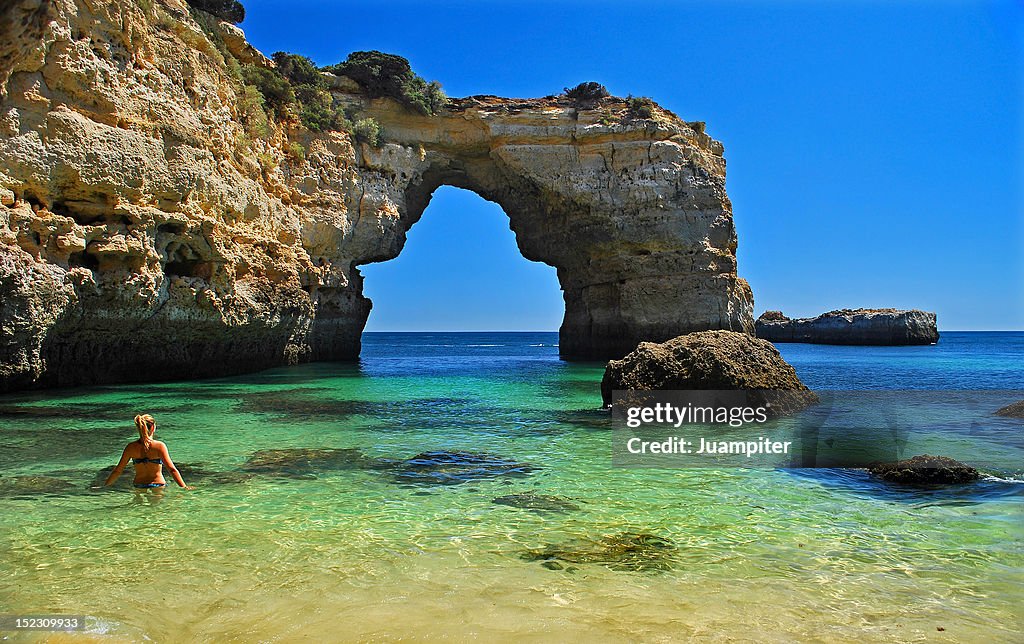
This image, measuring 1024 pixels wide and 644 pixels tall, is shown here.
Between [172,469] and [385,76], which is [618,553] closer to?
[172,469]

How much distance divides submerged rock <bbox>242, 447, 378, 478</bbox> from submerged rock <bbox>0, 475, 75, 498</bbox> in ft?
5.20

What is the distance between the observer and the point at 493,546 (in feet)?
15.0

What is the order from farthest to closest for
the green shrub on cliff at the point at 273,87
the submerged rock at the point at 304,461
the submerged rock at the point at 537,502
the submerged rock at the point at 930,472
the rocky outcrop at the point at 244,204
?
the green shrub on cliff at the point at 273,87 < the rocky outcrop at the point at 244,204 < the submerged rock at the point at 304,461 < the submerged rock at the point at 930,472 < the submerged rock at the point at 537,502

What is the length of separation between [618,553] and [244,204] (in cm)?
1737

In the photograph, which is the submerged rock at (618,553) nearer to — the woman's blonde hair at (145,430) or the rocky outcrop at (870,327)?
the woman's blonde hair at (145,430)

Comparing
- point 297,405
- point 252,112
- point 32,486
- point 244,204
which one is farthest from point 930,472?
point 252,112

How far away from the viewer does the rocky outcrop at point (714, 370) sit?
10.6 metres

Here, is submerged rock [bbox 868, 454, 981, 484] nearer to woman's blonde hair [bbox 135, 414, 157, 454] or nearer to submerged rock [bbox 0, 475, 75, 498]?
woman's blonde hair [bbox 135, 414, 157, 454]

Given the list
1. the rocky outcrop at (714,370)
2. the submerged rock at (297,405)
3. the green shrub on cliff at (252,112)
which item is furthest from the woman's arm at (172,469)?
the green shrub on cliff at (252,112)

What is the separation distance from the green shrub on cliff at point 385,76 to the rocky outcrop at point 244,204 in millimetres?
467

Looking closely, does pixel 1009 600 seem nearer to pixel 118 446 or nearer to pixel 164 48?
pixel 118 446

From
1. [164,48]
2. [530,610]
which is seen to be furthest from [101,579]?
[164,48]

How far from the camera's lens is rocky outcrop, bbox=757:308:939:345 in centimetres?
5644

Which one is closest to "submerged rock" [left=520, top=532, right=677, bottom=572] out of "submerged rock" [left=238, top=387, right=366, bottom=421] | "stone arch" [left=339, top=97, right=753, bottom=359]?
"submerged rock" [left=238, top=387, right=366, bottom=421]
